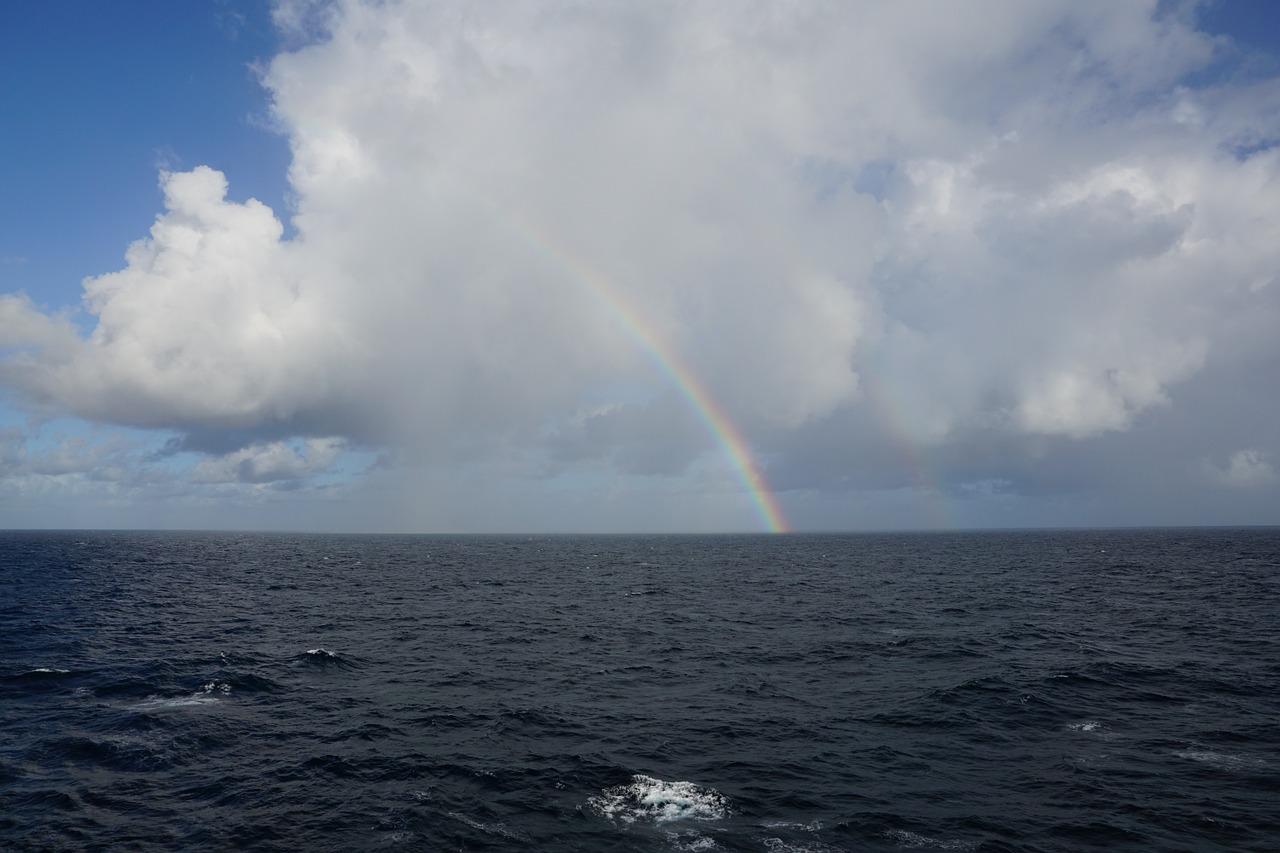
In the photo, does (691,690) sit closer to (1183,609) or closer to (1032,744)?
(1032,744)

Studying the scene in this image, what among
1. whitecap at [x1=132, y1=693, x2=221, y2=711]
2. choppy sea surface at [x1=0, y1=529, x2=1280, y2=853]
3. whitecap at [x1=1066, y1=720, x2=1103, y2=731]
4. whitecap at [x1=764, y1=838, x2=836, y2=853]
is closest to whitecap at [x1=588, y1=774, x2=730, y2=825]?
choppy sea surface at [x1=0, y1=529, x2=1280, y2=853]

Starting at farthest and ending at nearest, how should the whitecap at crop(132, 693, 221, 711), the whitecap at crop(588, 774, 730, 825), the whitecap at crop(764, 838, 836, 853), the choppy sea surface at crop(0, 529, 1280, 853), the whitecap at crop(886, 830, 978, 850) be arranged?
the whitecap at crop(132, 693, 221, 711) < the whitecap at crop(588, 774, 730, 825) < the choppy sea surface at crop(0, 529, 1280, 853) < the whitecap at crop(886, 830, 978, 850) < the whitecap at crop(764, 838, 836, 853)

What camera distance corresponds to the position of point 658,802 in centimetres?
2805

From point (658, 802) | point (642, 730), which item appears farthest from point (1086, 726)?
point (658, 802)

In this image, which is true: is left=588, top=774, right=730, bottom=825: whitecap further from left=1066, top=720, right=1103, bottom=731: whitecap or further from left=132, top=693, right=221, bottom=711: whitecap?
left=132, top=693, right=221, bottom=711: whitecap

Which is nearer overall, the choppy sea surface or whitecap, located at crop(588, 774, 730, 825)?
the choppy sea surface

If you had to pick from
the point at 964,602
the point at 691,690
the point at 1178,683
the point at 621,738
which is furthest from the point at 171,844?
the point at 964,602

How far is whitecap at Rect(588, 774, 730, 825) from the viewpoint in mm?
26797

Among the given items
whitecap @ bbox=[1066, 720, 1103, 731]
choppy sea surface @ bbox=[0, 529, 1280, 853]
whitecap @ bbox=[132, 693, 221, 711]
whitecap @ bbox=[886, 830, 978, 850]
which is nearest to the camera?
whitecap @ bbox=[886, 830, 978, 850]

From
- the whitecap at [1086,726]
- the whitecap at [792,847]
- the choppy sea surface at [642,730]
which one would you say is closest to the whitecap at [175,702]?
the choppy sea surface at [642,730]

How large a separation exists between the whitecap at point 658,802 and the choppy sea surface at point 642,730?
0.50ft

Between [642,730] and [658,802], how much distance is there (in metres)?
9.26

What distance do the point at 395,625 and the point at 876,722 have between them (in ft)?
167

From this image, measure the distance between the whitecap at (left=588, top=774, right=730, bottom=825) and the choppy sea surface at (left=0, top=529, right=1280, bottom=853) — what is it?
152 mm
